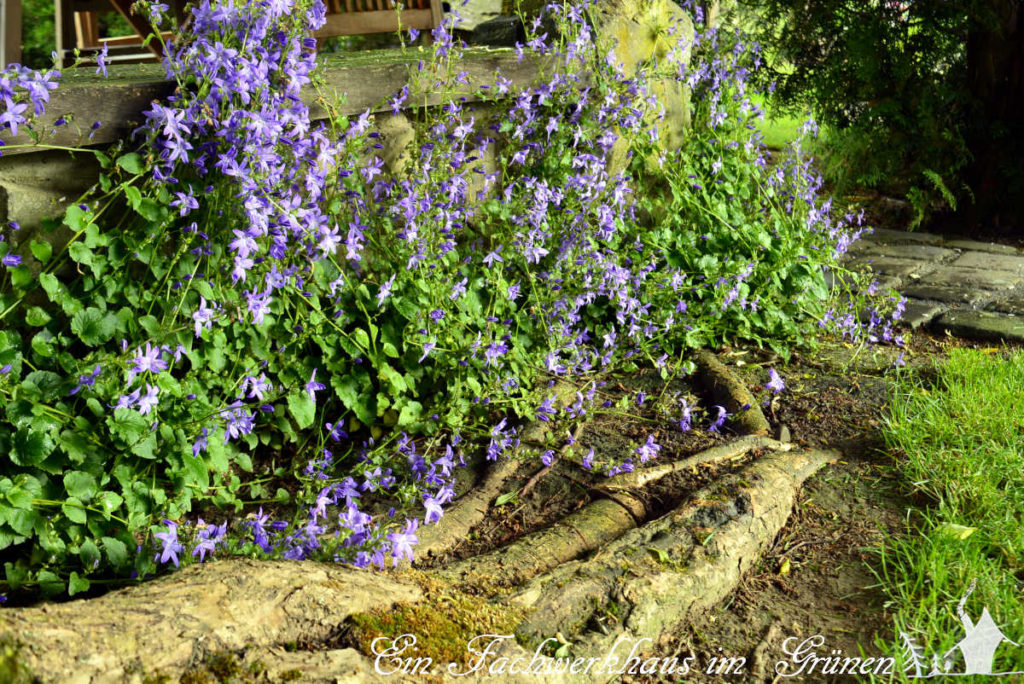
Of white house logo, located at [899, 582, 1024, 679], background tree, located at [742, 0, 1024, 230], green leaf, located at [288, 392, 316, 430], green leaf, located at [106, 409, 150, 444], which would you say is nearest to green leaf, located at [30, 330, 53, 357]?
green leaf, located at [106, 409, 150, 444]

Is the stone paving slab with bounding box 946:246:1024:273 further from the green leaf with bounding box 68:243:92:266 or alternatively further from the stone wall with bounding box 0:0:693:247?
the green leaf with bounding box 68:243:92:266

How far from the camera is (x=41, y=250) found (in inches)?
84.3

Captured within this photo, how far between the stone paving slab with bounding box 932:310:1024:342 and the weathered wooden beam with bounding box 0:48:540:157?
1.94m

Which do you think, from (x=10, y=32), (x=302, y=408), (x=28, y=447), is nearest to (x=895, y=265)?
(x=302, y=408)

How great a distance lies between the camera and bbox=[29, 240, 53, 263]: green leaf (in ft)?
7.00

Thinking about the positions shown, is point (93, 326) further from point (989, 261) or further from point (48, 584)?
point (989, 261)

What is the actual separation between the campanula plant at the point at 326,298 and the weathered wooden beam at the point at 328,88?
0.05 meters

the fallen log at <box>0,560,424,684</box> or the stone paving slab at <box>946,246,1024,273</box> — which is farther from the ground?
the fallen log at <box>0,560,424,684</box>

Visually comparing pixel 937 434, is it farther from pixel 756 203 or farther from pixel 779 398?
pixel 756 203

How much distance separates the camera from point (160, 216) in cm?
225

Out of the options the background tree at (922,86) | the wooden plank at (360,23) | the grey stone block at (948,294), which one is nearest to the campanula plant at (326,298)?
the grey stone block at (948,294)

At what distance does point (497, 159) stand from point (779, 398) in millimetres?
1241

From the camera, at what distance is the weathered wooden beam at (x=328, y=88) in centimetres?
225

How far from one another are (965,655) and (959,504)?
636mm
